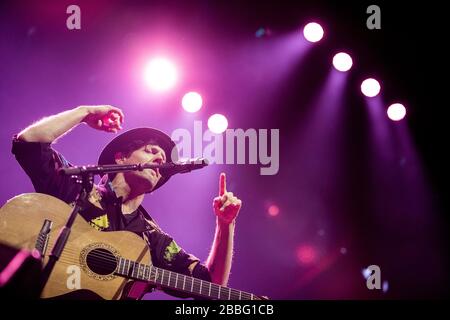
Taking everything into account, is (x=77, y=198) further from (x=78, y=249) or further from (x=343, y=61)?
(x=343, y=61)

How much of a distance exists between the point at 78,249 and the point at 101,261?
0.48 ft

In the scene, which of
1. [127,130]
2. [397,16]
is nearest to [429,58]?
[397,16]

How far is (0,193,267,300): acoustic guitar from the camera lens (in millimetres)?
2557

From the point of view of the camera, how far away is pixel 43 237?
2574 mm

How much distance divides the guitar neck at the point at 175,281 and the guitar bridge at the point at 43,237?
42cm

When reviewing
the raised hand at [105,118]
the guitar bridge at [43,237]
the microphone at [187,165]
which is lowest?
the guitar bridge at [43,237]

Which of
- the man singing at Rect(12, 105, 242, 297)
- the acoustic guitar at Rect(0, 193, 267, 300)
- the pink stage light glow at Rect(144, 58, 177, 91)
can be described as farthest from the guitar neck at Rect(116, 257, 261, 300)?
the pink stage light glow at Rect(144, 58, 177, 91)

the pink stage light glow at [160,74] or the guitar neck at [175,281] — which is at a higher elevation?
the pink stage light glow at [160,74]

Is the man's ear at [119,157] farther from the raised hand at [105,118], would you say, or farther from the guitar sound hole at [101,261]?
the guitar sound hole at [101,261]

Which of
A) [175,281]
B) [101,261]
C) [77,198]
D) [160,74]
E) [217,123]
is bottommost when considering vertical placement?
[175,281]

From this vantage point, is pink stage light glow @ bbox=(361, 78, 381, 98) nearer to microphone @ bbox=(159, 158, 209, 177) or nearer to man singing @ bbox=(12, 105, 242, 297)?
man singing @ bbox=(12, 105, 242, 297)

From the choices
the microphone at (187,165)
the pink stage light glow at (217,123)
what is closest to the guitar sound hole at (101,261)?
the microphone at (187,165)
